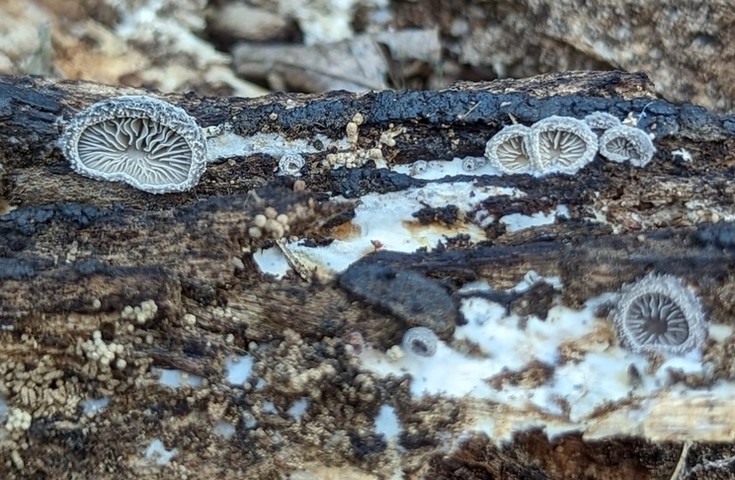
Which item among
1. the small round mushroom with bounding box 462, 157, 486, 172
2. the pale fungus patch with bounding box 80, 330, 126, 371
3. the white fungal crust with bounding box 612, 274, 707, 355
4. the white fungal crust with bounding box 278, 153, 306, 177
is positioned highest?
the small round mushroom with bounding box 462, 157, 486, 172

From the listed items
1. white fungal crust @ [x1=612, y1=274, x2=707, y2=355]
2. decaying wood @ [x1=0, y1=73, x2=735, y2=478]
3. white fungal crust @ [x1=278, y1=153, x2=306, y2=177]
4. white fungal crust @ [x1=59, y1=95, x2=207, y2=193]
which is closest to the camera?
white fungal crust @ [x1=612, y1=274, x2=707, y2=355]

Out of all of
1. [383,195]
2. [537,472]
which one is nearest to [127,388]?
[383,195]

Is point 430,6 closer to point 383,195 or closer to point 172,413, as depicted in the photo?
point 383,195

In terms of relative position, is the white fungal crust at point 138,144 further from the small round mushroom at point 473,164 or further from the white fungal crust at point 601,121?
the white fungal crust at point 601,121

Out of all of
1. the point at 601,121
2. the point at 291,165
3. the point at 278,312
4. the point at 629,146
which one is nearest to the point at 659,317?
the point at 629,146

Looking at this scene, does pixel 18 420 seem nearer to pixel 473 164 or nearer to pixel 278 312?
pixel 278 312

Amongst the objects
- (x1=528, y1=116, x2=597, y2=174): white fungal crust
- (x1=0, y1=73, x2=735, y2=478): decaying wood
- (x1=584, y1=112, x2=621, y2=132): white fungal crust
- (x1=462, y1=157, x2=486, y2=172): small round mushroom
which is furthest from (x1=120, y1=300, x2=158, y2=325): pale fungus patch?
(x1=584, y1=112, x2=621, y2=132): white fungal crust

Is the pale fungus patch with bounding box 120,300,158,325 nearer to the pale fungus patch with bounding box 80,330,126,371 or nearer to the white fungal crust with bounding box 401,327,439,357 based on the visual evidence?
the pale fungus patch with bounding box 80,330,126,371

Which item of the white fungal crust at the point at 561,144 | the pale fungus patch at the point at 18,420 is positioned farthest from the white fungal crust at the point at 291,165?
the pale fungus patch at the point at 18,420
